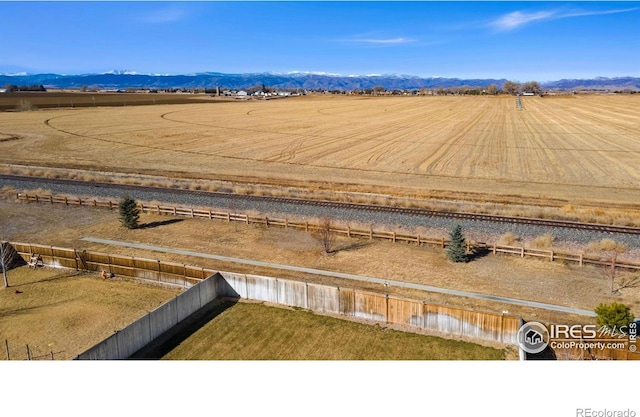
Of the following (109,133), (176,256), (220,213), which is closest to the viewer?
(176,256)

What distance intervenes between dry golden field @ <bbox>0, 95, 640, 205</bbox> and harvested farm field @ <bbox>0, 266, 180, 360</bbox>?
952 inches

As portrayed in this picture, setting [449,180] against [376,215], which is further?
[449,180]

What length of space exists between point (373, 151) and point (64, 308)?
48465mm

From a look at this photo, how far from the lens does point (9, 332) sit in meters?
20.0

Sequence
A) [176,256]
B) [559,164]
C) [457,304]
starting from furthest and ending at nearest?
[559,164] < [176,256] < [457,304]

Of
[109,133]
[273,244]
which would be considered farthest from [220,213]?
[109,133]

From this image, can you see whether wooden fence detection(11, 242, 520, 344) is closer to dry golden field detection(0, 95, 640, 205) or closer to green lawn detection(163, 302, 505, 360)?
green lawn detection(163, 302, 505, 360)

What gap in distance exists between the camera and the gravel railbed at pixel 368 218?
29938 millimetres

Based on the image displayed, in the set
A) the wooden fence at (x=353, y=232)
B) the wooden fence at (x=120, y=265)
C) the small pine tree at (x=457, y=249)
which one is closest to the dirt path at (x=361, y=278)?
the wooden fence at (x=120, y=265)

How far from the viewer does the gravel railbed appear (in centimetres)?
2994

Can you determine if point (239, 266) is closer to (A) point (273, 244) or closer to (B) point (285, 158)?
(A) point (273, 244)

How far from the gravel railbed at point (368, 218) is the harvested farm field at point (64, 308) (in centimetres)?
1379

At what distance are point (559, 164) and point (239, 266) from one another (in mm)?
43105

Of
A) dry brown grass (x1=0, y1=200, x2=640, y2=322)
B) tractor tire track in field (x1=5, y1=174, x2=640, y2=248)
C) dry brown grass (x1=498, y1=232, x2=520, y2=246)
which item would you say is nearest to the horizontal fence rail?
dry brown grass (x1=0, y1=200, x2=640, y2=322)
